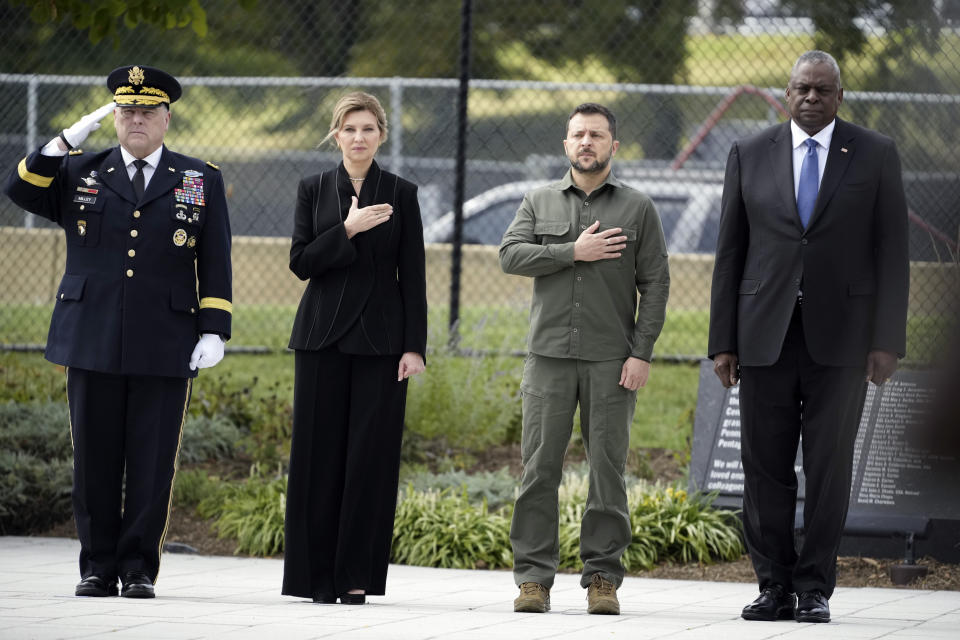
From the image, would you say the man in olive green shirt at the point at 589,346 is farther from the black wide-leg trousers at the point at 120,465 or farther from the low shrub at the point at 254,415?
the low shrub at the point at 254,415

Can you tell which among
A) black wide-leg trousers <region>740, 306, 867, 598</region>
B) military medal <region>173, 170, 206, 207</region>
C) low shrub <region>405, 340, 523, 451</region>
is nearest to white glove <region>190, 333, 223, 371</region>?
military medal <region>173, 170, 206, 207</region>

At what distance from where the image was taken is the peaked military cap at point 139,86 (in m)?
4.94

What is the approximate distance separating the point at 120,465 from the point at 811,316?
264cm

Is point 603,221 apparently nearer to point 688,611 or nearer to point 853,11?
point 688,611

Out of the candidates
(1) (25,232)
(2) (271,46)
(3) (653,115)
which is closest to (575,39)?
(2) (271,46)

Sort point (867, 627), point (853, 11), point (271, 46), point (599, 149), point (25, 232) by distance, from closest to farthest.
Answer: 1. point (867, 627)
2. point (599, 149)
3. point (25, 232)
4. point (853, 11)
5. point (271, 46)

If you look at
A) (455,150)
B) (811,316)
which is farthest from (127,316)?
(455,150)

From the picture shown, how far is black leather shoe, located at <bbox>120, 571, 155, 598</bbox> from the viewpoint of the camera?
15.8 feet

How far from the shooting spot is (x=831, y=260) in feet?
15.0

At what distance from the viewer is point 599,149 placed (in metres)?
4.91

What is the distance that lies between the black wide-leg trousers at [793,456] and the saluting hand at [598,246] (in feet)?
2.14

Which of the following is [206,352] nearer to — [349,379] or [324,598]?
[349,379]

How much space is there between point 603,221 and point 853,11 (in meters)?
8.86

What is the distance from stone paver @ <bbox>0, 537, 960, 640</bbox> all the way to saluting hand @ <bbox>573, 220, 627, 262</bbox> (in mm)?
1317
